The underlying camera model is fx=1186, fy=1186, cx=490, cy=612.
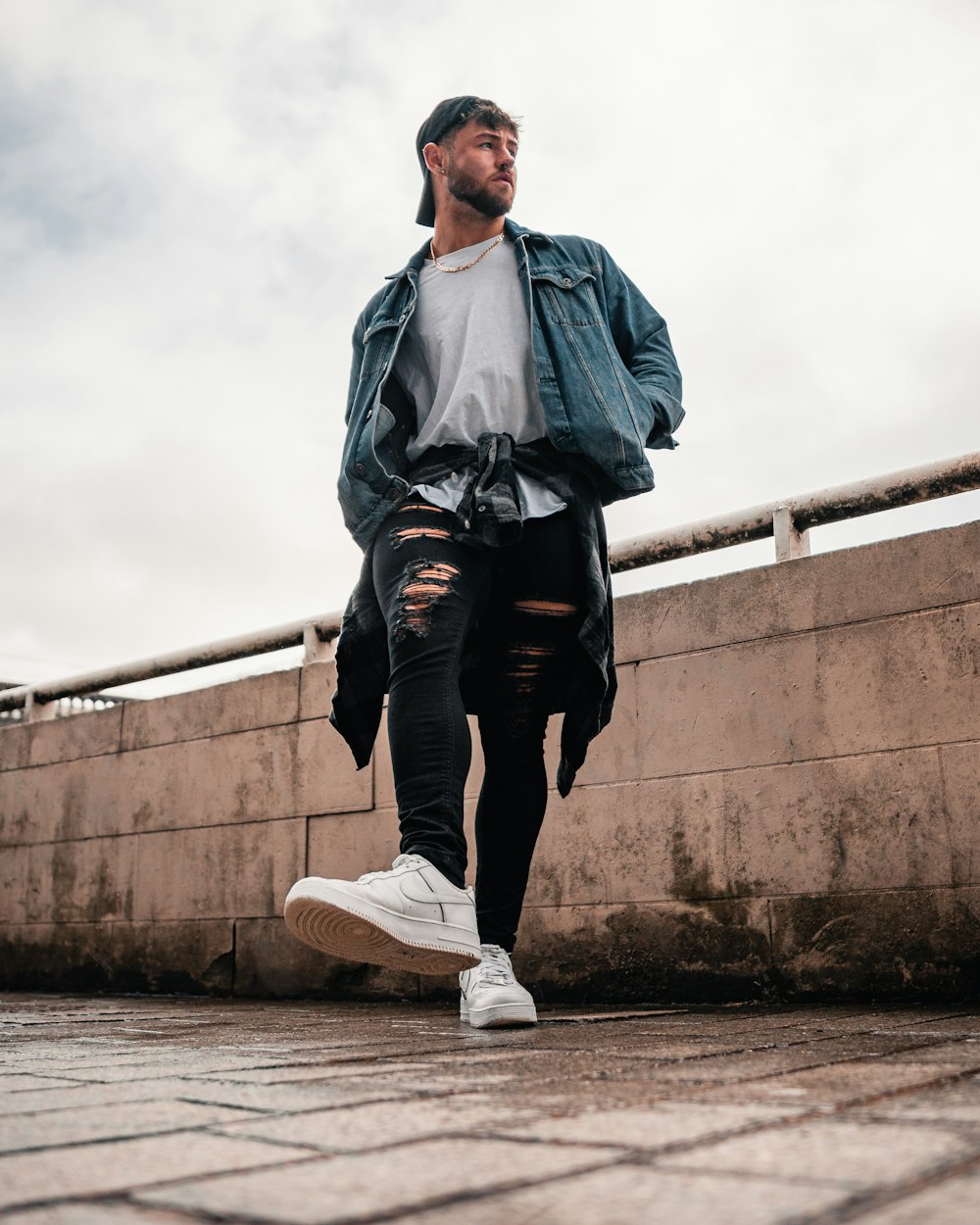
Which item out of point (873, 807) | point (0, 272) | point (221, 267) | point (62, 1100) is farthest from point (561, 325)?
point (0, 272)

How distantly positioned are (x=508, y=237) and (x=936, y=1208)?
7.96 ft

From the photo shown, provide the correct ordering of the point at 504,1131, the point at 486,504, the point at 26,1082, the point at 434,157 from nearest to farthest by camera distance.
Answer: the point at 504,1131 < the point at 26,1082 < the point at 486,504 < the point at 434,157

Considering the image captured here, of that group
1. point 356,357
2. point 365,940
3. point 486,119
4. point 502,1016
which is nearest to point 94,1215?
point 365,940

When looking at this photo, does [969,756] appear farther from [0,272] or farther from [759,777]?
[0,272]

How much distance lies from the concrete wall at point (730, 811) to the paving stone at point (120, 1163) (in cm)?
212

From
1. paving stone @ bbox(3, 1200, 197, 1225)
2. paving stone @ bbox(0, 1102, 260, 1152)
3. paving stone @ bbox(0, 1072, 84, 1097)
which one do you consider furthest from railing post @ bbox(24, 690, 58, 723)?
paving stone @ bbox(3, 1200, 197, 1225)

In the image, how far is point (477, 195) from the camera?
2.67m

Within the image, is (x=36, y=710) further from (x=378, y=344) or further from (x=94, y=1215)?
(x=94, y=1215)

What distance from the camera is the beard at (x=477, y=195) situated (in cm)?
266

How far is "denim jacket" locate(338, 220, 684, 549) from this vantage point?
248cm

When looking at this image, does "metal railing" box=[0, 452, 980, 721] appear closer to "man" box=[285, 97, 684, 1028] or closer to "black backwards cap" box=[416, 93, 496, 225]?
"man" box=[285, 97, 684, 1028]

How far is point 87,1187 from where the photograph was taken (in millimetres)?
814

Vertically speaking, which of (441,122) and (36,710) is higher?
(441,122)

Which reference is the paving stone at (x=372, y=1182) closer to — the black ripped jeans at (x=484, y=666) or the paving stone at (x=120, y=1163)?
the paving stone at (x=120, y=1163)
